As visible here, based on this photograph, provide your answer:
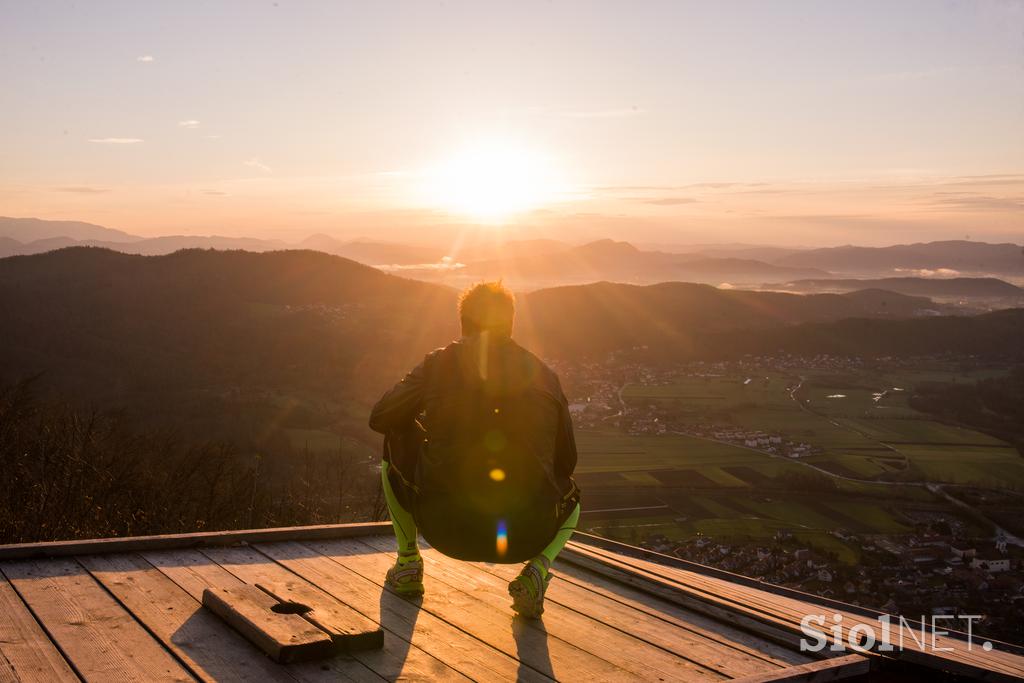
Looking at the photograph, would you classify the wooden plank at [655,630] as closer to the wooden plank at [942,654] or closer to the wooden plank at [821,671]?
the wooden plank at [821,671]

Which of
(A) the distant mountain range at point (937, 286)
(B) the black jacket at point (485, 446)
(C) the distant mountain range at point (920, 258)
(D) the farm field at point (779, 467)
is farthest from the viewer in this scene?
(C) the distant mountain range at point (920, 258)

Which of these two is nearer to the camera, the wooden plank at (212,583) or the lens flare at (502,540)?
the wooden plank at (212,583)

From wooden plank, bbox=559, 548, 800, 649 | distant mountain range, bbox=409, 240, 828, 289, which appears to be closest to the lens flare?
wooden plank, bbox=559, 548, 800, 649

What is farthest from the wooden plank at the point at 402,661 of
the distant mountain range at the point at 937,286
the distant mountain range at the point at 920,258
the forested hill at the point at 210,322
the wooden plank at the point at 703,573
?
the distant mountain range at the point at 920,258

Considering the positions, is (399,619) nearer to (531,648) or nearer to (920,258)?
(531,648)

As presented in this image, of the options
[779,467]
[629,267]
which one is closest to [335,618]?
[779,467]

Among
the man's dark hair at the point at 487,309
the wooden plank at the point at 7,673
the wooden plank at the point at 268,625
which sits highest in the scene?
the man's dark hair at the point at 487,309
